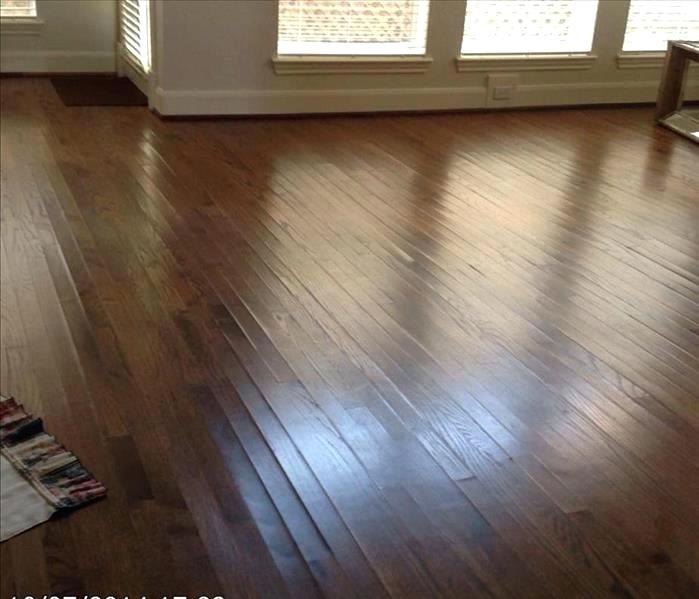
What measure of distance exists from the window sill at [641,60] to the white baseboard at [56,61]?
132 inches

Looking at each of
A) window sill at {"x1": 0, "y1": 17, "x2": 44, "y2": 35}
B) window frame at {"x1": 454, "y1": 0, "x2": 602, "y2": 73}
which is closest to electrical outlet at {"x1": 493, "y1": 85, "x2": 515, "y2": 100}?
window frame at {"x1": 454, "y1": 0, "x2": 602, "y2": 73}

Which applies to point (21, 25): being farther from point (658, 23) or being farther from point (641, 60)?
point (658, 23)

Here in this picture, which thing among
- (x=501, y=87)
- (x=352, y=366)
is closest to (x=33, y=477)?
(x=352, y=366)

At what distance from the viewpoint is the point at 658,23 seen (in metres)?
6.44

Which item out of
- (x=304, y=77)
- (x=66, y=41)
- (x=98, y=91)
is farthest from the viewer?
(x=66, y=41)

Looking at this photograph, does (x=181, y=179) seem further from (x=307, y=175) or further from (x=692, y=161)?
(x=692, y=161)

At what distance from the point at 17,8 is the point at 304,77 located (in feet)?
6.62

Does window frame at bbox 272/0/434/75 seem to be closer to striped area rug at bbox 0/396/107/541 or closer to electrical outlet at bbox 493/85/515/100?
electrical outlet at bbox 493/85/515/100

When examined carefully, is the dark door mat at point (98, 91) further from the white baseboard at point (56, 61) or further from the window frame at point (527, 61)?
the window frame at point (527, 61)

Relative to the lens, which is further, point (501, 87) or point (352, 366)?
point (501, 87)

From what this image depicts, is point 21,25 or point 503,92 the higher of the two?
point 21,25

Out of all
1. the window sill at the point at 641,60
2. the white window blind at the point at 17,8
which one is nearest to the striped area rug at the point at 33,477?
the white window blind at the point at 17,8

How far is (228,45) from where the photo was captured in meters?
5.45

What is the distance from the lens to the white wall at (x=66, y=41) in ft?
20.6
